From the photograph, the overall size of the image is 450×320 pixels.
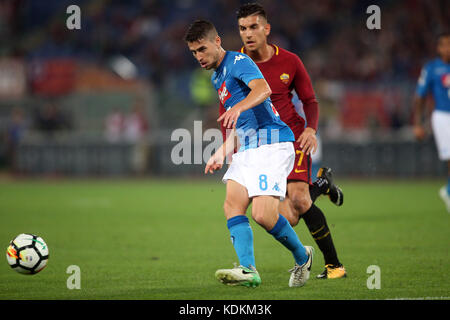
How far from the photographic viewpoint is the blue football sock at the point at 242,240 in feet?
18.4

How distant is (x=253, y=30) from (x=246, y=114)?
2.93 feet

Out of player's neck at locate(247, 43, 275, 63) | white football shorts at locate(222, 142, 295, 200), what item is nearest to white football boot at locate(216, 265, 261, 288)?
white football shorts at locate(222, 142, 295, 200)

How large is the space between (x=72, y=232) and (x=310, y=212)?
15.1 ft

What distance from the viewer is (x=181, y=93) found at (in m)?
25.6

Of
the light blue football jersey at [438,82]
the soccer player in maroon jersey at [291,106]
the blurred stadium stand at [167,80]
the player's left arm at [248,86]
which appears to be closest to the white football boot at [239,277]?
the soccer player in maroon jersey at [291,106]

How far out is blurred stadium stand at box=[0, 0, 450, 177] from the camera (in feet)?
68.3

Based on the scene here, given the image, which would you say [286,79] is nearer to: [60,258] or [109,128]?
→ [60,258]

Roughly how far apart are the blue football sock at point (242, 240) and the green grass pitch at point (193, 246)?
0.22 m

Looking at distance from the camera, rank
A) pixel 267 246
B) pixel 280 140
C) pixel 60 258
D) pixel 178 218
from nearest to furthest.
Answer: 1. pixel 280 140
2. pixel 60 258
3. pixel 267 246
4. pixel 178 218

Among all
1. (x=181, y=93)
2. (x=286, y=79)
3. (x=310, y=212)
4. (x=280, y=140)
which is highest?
(x=181, y=93)

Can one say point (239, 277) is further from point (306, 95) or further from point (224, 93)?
point (306, 95)

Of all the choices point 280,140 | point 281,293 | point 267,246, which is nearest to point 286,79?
point 280,140

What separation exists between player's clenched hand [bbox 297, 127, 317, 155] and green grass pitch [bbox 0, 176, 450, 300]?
107 cm

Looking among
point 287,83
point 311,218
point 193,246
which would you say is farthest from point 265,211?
point 193,246
